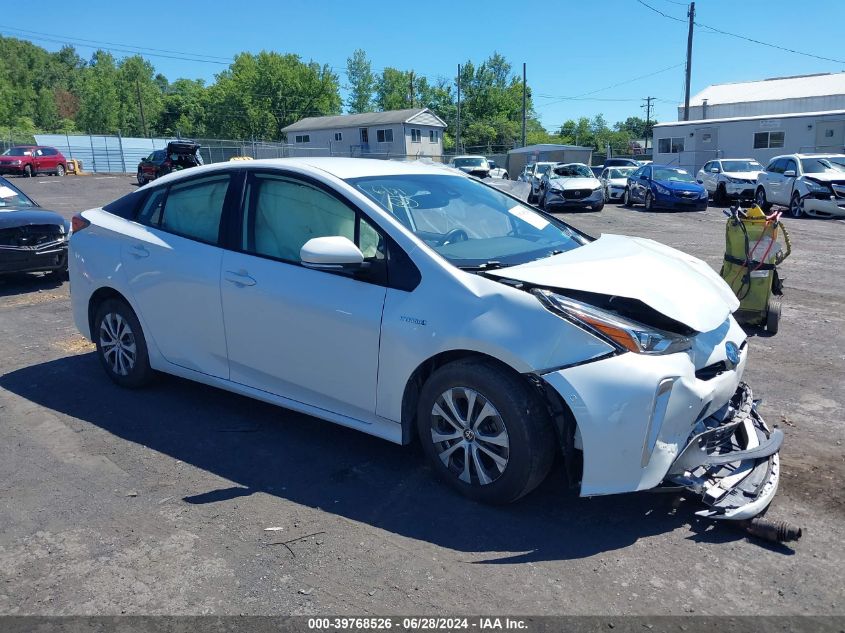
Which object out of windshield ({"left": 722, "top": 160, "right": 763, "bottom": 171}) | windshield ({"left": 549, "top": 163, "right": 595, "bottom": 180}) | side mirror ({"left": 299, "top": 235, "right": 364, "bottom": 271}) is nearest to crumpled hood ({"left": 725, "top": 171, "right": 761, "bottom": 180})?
windshield ({"left": 722, "top": 160, "right": 763, "bottom": 171})

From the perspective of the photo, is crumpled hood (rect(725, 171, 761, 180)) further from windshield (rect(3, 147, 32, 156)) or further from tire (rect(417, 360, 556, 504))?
windshield (rect(3, 147, 32, 156))

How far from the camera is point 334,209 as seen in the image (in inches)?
163

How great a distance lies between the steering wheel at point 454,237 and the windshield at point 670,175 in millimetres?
19788

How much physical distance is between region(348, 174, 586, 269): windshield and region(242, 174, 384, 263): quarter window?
0.66 feet

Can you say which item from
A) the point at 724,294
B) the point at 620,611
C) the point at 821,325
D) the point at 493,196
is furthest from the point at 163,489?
the point at 821,325

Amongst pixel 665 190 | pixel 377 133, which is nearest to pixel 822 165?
pixel 665 190

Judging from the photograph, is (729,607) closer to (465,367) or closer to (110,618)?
(465,367)

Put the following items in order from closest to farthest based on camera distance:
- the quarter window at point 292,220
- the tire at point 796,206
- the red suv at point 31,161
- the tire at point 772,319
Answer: the quarter window at point 292,220 → the tire at point 772,319 → the tire at point 796,206 → the red suv at point 31,161

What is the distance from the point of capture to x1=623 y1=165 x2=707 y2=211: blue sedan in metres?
21.5

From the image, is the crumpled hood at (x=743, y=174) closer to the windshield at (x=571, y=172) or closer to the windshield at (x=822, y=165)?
the windshield at (x=822, y=165)

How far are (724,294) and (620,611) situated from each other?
2.04 meters

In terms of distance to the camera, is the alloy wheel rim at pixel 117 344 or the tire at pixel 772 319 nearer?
the alloy wheel rim at pixel 117 344

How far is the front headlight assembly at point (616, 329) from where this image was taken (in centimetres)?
321

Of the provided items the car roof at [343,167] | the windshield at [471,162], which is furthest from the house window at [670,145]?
the car roof at [343,167]
